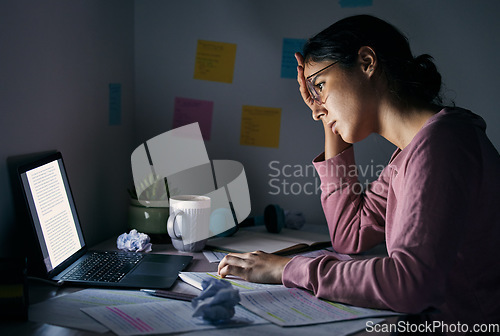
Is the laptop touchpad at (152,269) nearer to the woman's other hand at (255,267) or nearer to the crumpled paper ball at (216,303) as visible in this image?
the woman's other hand at (255,267)

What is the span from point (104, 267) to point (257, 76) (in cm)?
86

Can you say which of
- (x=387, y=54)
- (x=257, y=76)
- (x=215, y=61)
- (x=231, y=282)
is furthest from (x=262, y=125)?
(x=231, y=282)

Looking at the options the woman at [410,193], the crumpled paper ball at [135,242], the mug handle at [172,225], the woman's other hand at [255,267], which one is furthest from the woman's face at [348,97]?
the crumpled paper ball at [135,242]

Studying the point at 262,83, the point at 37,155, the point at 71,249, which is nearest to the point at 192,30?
the point at 262,83

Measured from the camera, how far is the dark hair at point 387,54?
108cm

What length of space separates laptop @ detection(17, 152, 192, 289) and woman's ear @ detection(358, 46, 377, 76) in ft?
1.94

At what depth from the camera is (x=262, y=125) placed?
169 centimetres

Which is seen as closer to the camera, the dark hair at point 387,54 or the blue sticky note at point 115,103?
the dark hair at point 387,54

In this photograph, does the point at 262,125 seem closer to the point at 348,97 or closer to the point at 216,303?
the point at 348,97

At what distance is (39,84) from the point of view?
43.3 inches

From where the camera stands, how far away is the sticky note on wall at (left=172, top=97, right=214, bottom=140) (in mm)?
1701

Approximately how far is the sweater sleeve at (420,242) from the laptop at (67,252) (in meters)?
0.35

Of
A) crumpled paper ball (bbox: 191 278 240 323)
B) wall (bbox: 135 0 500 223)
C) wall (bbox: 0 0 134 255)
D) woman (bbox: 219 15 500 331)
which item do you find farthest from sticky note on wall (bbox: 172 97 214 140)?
crumpled paper ball (bbox: 191 278 240 323)

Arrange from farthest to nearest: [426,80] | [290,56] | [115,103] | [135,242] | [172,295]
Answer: [290,56], [115,103], [135,242], [426,80], [172,295]
